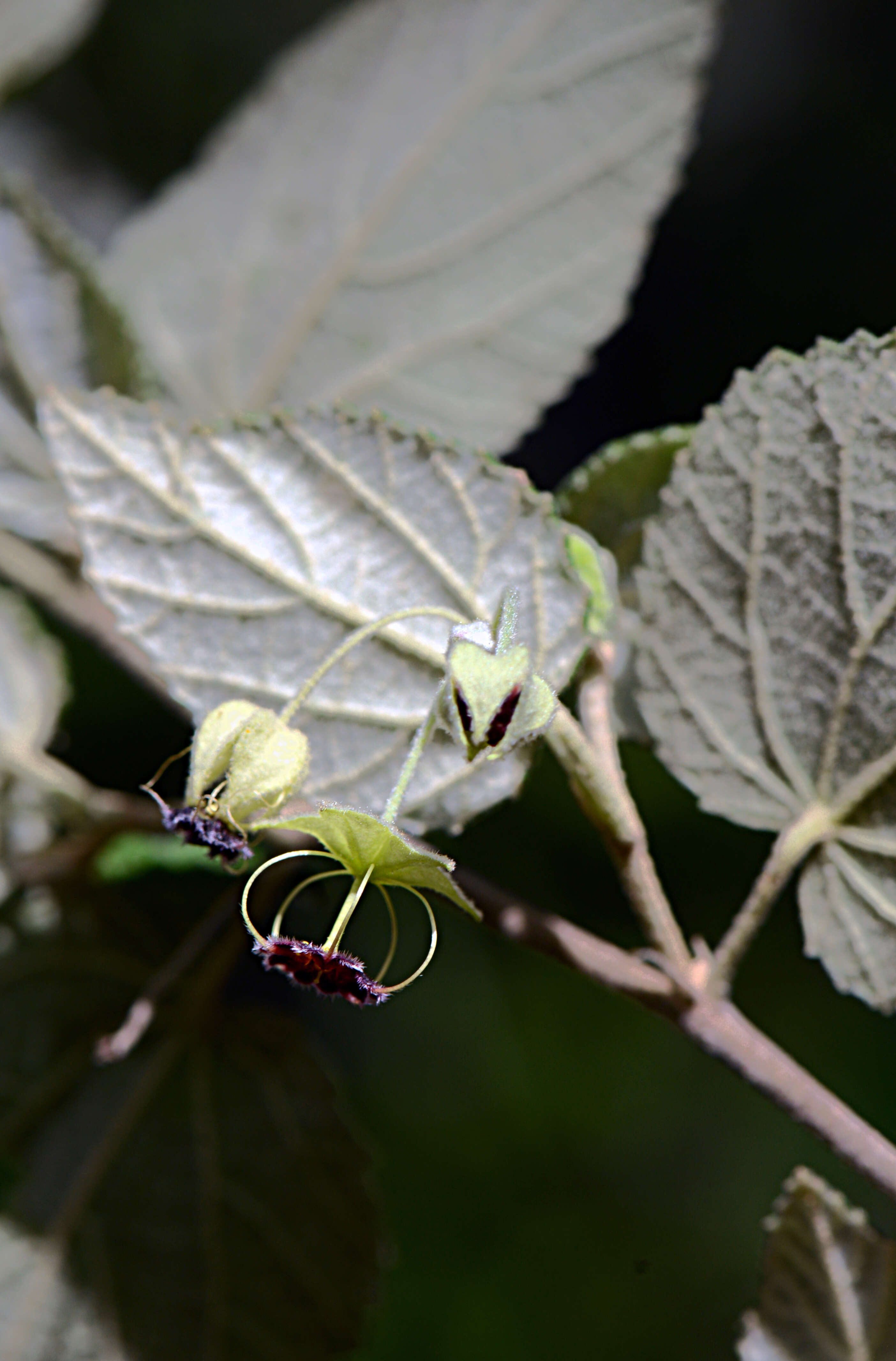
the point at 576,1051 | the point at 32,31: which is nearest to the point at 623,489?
the point at 32,31

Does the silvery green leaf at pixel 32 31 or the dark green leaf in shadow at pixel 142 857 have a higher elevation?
the silvery green leaf at pixel 32 31

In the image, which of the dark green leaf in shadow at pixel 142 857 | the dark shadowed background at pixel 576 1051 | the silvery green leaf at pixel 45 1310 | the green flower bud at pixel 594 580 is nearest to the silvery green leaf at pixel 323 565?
the green flower bud at pixel 594 580

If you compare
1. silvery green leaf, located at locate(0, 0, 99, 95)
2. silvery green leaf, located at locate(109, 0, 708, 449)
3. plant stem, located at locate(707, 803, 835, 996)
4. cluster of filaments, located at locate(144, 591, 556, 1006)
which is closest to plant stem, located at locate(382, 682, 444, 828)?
cluster of filaments, located at locate(144, 591, 556, 1006)

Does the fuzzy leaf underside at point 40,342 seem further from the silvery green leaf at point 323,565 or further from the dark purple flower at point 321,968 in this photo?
the dark purple flower at point 321,968

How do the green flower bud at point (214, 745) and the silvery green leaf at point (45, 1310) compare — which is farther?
the silvery green leaf at point (45, 1310)

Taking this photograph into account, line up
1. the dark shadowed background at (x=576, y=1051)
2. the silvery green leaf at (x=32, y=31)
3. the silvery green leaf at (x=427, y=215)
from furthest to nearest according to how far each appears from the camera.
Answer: the dark shadowed background at (x=576, y=1051)
the silvery green leaf at (x=32, y=31)
the silvery green leaf at (x=427, y=215)

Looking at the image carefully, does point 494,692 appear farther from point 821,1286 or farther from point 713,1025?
point 821,1286

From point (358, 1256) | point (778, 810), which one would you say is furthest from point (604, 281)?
point (358, 1256)
